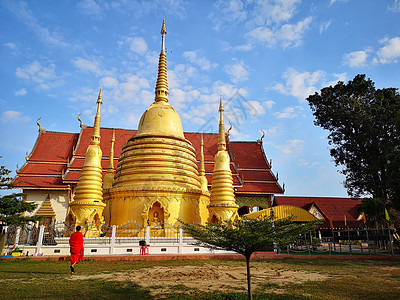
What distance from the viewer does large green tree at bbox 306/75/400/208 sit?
715 inches

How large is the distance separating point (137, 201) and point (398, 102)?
16505 millimetres

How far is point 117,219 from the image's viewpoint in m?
15.4

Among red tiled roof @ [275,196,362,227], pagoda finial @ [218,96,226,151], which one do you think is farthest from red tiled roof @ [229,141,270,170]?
pagoda finial @ [218,96,226,151]

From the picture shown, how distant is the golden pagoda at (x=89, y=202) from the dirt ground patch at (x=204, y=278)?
6.70 meters

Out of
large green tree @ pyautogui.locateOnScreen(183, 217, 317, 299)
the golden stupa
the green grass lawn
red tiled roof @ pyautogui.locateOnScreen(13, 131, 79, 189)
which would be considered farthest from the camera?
red tiled roof @ pyautogui.locateOnScreen(13, 131, 79, 189)

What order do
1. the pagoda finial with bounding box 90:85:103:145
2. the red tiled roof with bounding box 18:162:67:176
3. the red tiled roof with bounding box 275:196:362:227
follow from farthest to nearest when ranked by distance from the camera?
the red tiled roof with bounding box 275:196:362:227
the red tiled roof with bounding box 18:162:67:176
the pagoda finial with bounding box 90:85:103:145

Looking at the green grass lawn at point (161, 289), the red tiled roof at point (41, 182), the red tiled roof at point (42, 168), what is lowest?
the green grass lawn at point (161, 289)

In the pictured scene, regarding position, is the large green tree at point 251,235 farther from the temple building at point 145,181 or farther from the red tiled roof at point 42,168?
the red tiled roof at point 42,168

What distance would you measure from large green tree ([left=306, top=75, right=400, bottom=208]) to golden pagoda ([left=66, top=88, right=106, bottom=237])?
15.1 m

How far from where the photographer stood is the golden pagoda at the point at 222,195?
15.4 m

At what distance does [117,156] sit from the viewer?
26016mm

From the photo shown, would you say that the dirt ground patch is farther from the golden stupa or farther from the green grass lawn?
the golden stupa

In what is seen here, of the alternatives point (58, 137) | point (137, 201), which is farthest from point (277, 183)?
point (58, 137)

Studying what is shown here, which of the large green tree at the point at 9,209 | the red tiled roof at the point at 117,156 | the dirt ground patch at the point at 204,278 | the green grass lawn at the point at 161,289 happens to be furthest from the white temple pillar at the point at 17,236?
the red tiled roof at the point at 117,156
